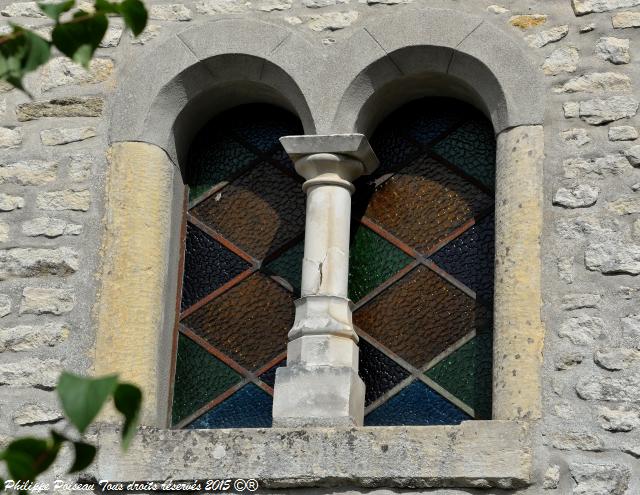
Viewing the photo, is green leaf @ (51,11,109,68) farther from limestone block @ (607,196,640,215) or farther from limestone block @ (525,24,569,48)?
limestone block @ (525,24,569,48)

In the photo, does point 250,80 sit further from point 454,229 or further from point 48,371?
point 48,371

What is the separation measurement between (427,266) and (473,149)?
0.46 meters

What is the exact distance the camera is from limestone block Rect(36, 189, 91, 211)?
4.91m

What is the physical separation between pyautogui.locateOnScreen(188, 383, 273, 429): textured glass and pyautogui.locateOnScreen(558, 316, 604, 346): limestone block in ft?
3.44

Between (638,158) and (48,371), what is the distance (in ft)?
6.68

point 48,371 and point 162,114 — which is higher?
point 162,114

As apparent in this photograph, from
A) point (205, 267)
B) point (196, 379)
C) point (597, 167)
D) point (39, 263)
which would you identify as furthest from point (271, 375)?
point (597, 167)

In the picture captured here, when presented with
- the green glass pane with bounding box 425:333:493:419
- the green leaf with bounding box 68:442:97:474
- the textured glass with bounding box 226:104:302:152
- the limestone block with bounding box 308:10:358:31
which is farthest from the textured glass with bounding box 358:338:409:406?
the green leaf with bounding box 68:442:97:474

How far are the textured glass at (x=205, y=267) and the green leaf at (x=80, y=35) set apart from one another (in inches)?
103

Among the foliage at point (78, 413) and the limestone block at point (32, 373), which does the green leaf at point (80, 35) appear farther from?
the limestone block at point (32, 373)

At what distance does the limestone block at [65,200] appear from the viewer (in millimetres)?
4910

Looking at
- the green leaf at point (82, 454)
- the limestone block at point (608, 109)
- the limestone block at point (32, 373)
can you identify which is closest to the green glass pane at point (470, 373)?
the limestone block at point (608, 109)

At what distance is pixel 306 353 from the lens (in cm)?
457

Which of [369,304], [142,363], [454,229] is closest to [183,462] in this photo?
[142,363]
